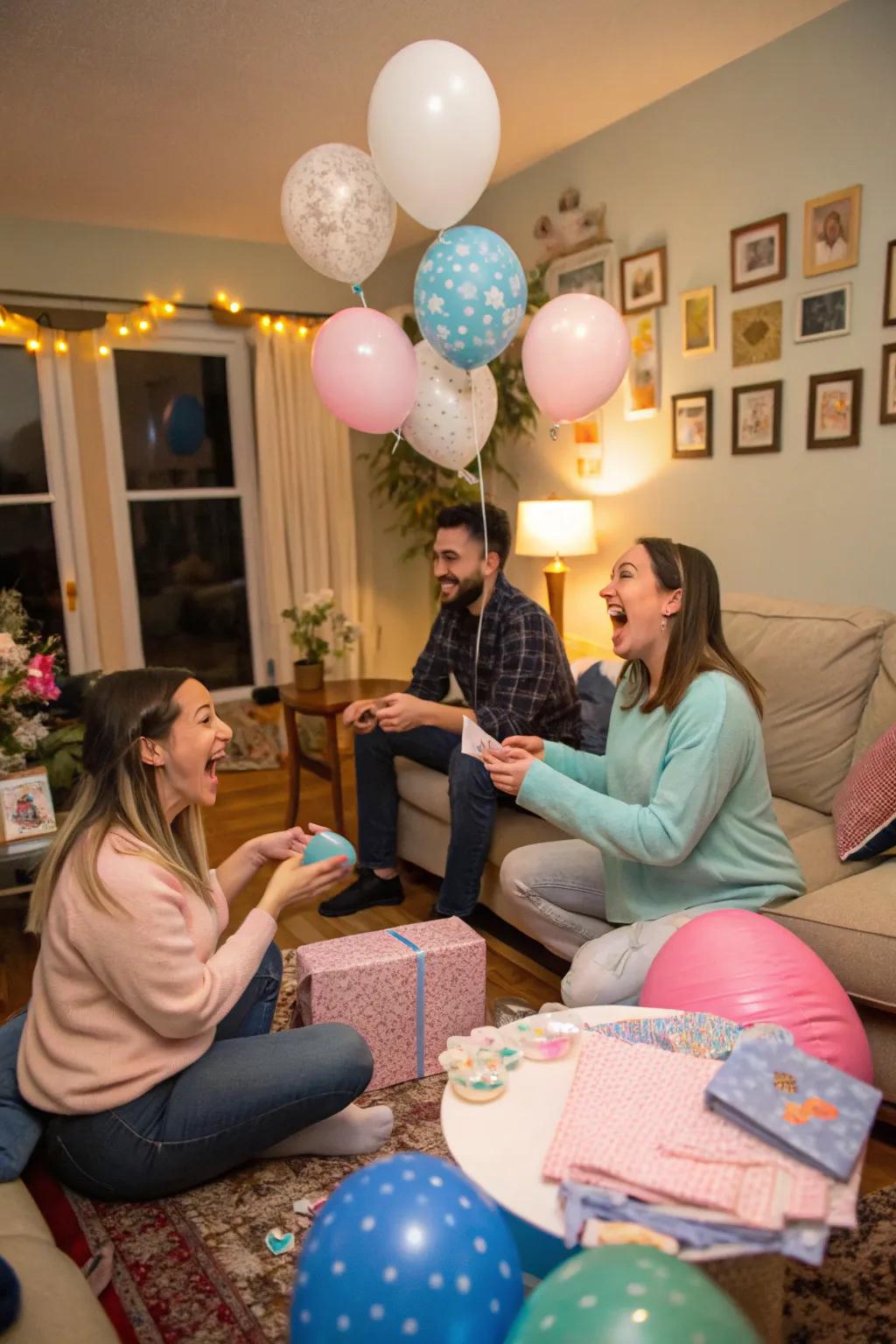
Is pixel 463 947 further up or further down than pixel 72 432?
further down

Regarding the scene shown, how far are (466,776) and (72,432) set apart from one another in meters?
3.07

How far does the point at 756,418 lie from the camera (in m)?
3.31

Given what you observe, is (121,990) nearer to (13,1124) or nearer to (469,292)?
(13,1124)

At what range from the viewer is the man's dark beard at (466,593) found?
2.91 metres

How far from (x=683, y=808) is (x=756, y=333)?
209 centimetres

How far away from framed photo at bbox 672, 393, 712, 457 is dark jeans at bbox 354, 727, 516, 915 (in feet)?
4.77

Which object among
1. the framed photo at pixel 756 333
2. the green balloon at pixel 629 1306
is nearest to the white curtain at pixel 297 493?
the framed photo at pixel 756 333

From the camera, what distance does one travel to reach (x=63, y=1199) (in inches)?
68.1

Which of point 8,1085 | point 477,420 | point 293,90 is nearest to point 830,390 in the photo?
point 477,420

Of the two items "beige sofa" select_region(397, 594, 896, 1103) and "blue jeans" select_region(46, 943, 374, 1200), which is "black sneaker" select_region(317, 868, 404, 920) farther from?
"blue jeans" select_region(46, 943, 374, 1200)

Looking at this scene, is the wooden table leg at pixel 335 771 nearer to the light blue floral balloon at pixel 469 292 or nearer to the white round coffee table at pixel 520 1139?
the light blue floral balloon at pixel 469 292

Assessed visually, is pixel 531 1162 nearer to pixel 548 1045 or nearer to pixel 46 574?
pixel 548 1045

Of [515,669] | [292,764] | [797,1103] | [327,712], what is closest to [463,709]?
[515,669]

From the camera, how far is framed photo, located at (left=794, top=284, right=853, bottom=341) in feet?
9.73
